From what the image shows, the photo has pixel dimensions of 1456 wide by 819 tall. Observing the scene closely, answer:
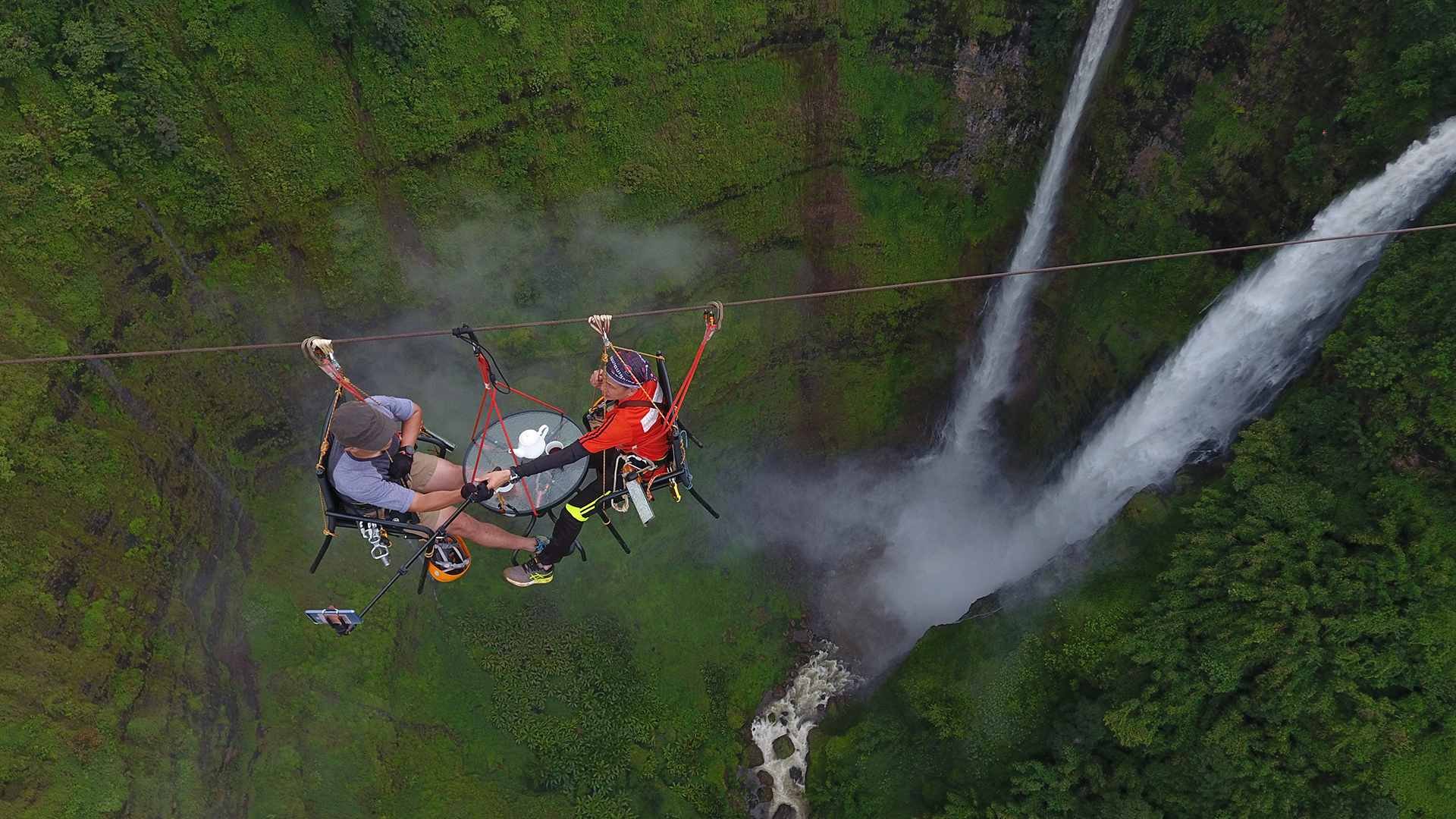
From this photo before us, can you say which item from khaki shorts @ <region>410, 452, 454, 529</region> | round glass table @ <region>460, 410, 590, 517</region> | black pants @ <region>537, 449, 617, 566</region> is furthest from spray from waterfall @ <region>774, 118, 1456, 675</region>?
khaki shorts @ <region>410, 452, 454, 529</region>

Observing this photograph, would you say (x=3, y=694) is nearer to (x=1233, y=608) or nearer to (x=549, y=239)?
(x=549, y=239)

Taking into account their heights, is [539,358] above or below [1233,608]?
above

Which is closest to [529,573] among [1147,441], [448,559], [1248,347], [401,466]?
[448,559]

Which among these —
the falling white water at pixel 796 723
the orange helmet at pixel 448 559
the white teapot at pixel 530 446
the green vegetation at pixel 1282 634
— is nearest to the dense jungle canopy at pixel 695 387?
the green vegetation at pixel 1282 634

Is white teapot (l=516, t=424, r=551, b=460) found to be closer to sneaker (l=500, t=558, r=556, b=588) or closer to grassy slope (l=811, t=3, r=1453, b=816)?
sneaker (l=500, t=558, r=556, b=588)

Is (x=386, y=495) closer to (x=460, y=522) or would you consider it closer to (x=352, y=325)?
(x=460, y=522)

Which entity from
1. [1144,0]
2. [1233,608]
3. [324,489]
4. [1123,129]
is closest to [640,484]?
[324,489]
